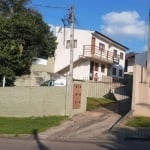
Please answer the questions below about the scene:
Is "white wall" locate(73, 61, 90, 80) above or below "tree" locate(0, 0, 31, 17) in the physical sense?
below

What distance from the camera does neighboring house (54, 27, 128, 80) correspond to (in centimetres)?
5516

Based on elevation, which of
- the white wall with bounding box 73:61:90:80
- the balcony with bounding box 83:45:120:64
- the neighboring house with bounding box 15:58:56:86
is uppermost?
the balcony with bounding box 83:45:120:64

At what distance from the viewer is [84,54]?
5488cm

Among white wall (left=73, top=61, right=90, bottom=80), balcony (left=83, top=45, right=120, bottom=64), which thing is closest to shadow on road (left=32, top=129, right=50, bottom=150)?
white wall (left=73, top=61, right=90, bottom=80)

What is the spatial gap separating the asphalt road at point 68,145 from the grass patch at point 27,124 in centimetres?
222

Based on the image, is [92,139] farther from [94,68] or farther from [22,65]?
[94,68]

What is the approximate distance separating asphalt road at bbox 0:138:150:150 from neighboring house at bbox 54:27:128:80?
34.9m

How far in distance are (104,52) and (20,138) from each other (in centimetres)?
3980

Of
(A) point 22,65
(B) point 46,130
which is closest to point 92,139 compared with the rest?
(B) point 46,130

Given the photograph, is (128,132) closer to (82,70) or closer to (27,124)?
(27,124)

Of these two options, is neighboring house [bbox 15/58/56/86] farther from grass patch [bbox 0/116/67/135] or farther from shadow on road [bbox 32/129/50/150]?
shadow on road [bbox 32/129/50/150]

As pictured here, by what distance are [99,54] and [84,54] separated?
3341 mm

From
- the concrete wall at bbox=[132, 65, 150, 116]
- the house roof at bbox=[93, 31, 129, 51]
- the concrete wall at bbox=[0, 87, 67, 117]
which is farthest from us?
the house roof at bbox=[93, 31, 129, 51]

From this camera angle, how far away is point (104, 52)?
195 ft
